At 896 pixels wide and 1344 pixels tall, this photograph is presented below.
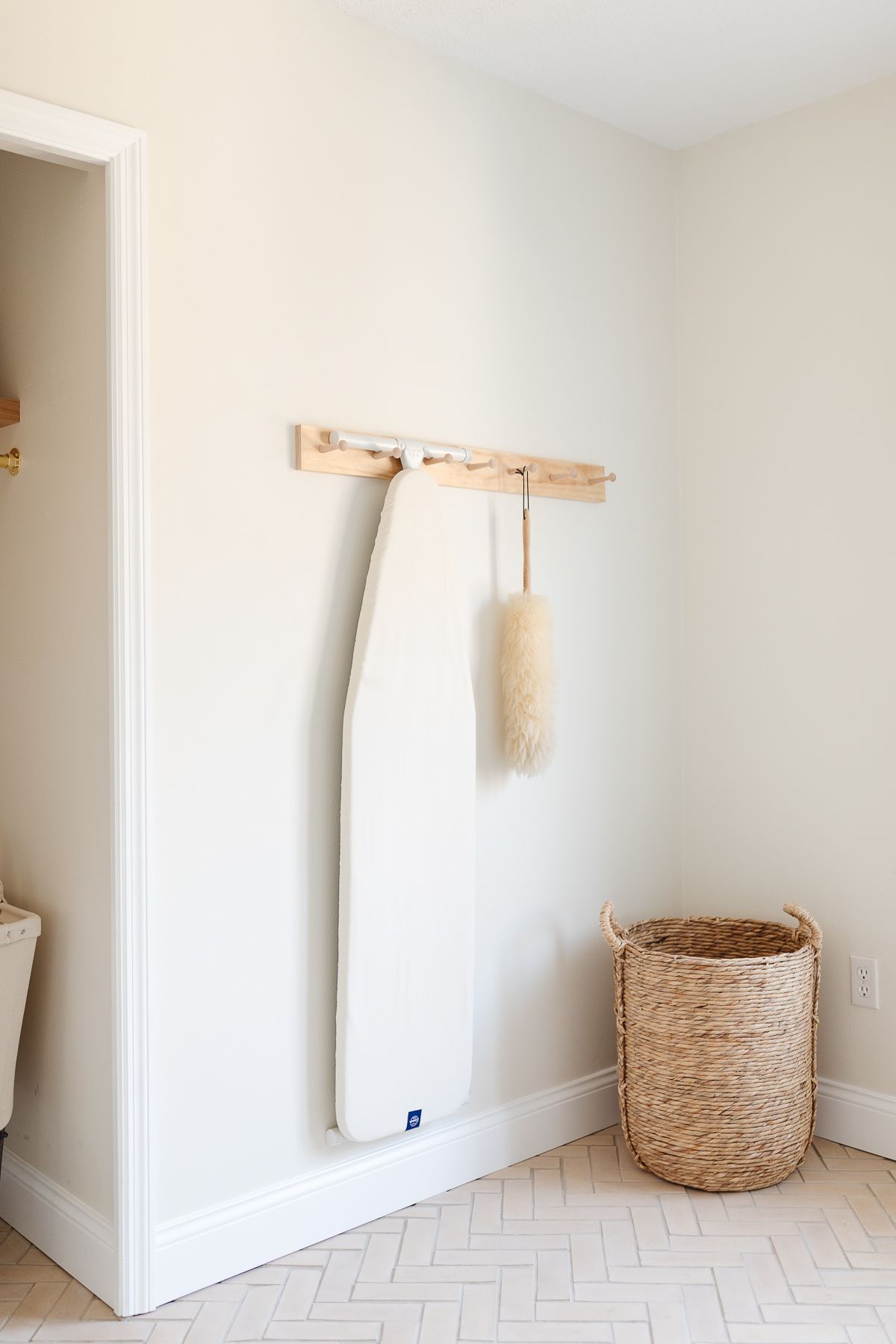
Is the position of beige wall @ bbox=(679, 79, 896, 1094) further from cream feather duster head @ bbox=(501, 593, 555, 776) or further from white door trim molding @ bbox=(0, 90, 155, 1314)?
white door trim molding @ bbox=(0, 90, 155, 1314)

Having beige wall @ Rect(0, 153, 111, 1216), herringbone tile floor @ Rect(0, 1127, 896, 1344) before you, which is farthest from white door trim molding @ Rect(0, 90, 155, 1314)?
herringbone tile floor @ Rect(0, 1127, 896, 1344)

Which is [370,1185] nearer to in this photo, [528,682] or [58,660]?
Answer: [528,682]

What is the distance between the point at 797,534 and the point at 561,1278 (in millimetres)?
1701

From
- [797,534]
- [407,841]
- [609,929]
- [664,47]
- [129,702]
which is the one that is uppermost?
[664,47]

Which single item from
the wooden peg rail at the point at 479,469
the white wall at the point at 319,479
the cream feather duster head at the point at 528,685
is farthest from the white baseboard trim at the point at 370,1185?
the wooden peg rail at the point at 479,469

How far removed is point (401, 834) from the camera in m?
2.34

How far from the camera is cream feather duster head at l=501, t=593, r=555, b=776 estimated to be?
2.53 metres

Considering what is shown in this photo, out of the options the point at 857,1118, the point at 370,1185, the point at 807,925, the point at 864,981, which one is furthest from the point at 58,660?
the point at 857,1118

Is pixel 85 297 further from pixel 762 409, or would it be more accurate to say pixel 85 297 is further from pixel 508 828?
pixel 762 409

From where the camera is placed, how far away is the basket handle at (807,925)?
2.60m

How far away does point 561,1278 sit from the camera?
212cm

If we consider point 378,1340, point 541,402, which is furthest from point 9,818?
point 541,402

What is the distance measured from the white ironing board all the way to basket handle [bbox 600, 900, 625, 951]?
1.10ft

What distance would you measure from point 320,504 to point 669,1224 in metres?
1.57
